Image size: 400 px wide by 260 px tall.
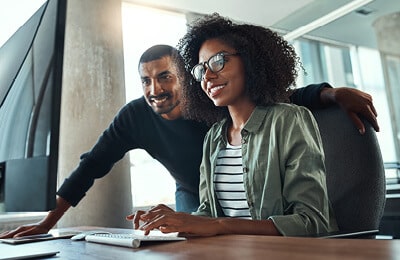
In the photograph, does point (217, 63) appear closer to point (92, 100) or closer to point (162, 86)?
point (162, 86)

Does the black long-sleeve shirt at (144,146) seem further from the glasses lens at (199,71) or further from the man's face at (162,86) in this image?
the glasses lens at (199,71)

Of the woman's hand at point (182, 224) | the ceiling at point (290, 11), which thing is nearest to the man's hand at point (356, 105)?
the woman's hand at point (182, 224)

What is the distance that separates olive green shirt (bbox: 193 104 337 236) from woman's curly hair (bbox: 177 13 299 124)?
119 mm

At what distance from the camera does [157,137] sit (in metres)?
1.90

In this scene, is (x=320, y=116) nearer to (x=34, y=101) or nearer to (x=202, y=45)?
(x=202, y=45)

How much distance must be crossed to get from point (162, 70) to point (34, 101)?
1.32 metres

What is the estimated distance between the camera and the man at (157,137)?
176 cm

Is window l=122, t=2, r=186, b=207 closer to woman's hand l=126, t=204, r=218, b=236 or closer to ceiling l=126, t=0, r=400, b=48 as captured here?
ceiling l=126, t=0, r=400, b=48

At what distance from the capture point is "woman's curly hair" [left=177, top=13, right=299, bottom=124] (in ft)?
4.57

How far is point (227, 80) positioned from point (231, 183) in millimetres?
341

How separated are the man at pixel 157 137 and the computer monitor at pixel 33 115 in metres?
0.90

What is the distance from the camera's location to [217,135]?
1.42 metres

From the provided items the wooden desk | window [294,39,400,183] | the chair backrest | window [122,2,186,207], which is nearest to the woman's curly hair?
the chair backrest

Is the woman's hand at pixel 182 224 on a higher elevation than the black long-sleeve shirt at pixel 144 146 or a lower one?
lower
